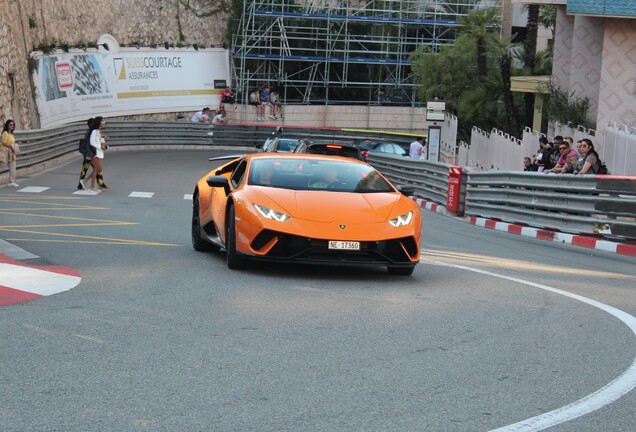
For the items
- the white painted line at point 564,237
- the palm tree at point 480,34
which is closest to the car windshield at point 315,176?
the white painted line at point 564,237

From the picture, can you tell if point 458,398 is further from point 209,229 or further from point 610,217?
point 610,217

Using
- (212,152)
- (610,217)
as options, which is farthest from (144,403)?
(212,152)

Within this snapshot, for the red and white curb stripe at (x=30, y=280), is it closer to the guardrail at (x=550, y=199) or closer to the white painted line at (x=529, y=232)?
the guardrail at (x=550, y=199)

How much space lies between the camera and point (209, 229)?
42.4 feet

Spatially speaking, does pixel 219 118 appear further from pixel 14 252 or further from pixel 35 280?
pixel 35 280

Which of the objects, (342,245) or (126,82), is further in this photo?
(126,82)

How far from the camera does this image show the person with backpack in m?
19.2

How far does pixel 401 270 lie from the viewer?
37.8 feet

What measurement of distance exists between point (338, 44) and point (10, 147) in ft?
110

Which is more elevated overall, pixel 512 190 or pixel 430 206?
pixel 512 190

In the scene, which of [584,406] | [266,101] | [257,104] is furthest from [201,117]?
[584,406]

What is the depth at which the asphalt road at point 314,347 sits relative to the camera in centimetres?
575

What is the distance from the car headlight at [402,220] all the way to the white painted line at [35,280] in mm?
3164

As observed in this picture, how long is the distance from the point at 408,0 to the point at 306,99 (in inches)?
290
